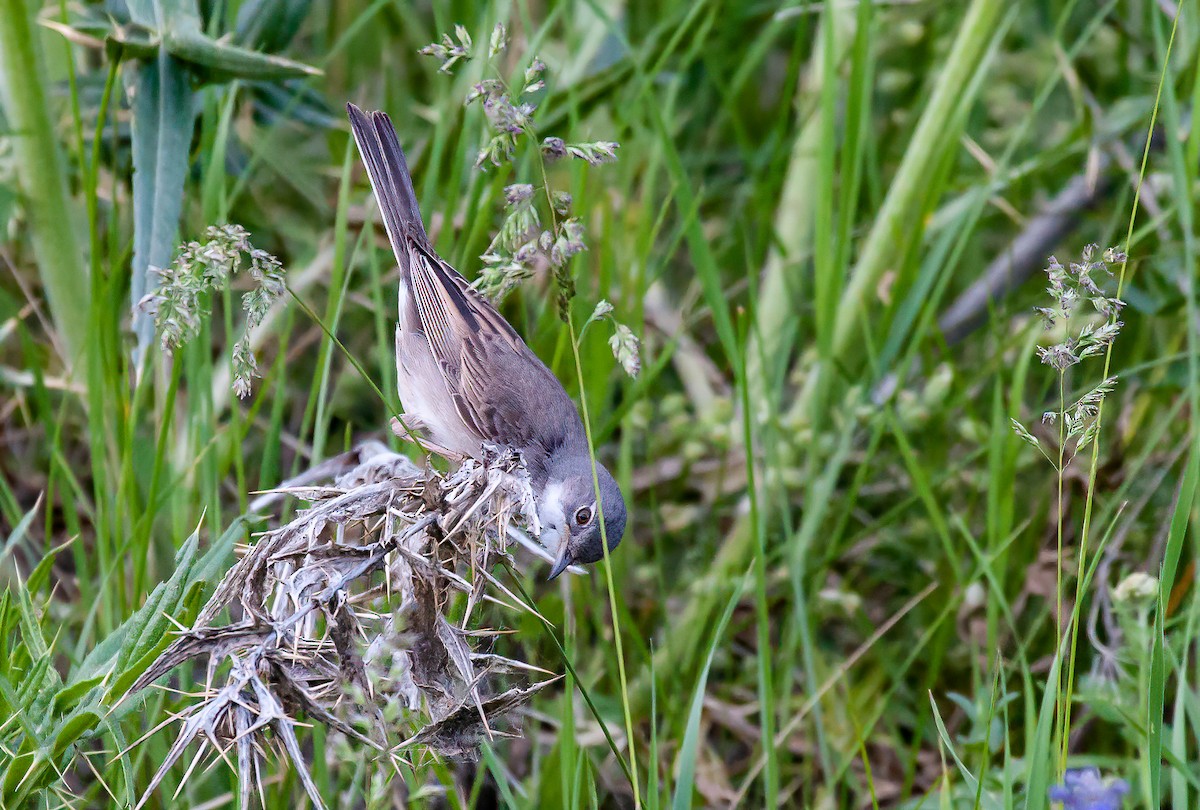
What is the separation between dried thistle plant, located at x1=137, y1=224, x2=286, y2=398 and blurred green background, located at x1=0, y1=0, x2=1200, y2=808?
0.40 metres

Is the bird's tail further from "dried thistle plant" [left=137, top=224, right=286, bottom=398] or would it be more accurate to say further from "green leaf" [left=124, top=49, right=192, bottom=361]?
"dried thistle plant" [left=137, top=224, right=286, bottom=398]

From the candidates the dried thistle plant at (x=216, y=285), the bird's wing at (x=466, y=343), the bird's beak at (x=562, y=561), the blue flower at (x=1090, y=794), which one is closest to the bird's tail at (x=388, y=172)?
the bird's wing at (x=466, y=343)

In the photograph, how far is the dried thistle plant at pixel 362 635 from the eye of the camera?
1.95 metres

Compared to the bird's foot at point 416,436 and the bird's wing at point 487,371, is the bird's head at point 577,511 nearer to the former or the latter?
the bird's wing at point 487,371

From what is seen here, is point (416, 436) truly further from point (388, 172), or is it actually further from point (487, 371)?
point (388, 172)

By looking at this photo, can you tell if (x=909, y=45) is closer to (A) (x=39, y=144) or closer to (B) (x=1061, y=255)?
(B) (x=1061, y=255)

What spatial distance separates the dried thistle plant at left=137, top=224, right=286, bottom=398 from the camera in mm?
2168

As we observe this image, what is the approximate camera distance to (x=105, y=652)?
2.39 meters

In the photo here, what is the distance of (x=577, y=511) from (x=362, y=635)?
163 centimetres

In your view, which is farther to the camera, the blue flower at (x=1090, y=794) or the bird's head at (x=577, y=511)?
the bird's head at (x=577, y=511)

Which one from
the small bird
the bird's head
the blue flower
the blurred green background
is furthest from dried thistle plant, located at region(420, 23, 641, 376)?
the small bird

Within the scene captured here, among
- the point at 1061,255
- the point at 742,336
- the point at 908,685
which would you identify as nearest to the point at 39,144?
the point at 742,336

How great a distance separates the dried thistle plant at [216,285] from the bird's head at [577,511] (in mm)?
1367

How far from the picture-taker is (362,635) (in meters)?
2.13
